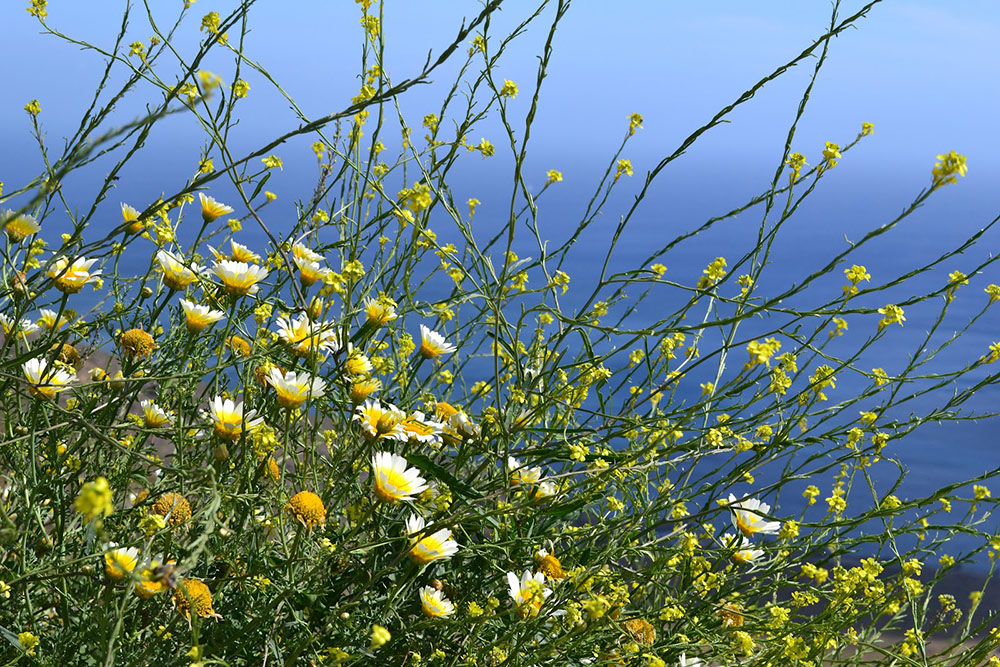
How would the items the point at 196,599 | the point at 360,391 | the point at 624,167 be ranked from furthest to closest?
the point at 624,167, the point at 360,391, the point at 196,599

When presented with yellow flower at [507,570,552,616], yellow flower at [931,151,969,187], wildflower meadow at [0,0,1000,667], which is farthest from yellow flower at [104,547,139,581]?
yellow flower at [931,151,969,187]

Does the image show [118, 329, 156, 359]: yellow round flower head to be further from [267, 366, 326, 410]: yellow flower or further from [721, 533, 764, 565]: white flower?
[721, 533, 764, 565]: white flower

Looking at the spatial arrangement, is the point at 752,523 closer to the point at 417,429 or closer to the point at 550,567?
the point at 550,567

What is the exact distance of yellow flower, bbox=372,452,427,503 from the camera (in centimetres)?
109

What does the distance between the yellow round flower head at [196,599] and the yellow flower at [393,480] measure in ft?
0.73

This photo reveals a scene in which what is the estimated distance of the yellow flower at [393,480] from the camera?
1093 mm

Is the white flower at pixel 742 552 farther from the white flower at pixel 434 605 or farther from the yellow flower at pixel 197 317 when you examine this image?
the yellow flower at pixel 197 317

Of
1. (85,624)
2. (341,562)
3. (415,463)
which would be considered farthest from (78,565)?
(415,463)

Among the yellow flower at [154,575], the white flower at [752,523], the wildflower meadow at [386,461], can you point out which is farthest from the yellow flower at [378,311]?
the white flower at [752,523]

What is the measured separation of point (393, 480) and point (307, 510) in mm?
110

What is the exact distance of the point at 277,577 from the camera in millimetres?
1244

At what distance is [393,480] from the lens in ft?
3.67

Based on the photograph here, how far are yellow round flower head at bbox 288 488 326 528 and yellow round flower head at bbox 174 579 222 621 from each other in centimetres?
13

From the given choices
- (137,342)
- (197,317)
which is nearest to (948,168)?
(197,317)
